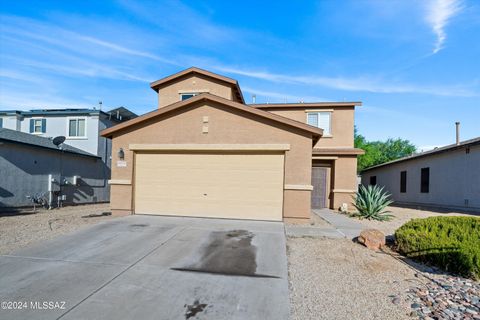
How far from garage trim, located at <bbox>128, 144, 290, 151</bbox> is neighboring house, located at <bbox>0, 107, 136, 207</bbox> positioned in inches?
283

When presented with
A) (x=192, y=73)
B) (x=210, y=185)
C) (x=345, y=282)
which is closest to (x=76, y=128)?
(x=192, y=73)

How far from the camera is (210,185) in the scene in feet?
36.0

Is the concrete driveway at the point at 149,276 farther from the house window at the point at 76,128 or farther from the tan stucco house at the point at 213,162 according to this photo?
the house window at the point at 76,128

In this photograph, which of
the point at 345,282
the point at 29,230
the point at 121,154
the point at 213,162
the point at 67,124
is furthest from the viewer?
the point at 67,124

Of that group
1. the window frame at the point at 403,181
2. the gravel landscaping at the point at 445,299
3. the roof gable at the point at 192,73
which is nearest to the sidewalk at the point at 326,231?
the gravel landscaping at the point at 445,299

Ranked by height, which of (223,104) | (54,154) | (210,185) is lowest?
(210,185)

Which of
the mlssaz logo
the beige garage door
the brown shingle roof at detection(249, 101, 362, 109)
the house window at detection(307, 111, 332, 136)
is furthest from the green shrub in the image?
the brown shingle roof at detection(249, 101, 362, 109)

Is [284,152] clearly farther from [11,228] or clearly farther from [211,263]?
[11,228]

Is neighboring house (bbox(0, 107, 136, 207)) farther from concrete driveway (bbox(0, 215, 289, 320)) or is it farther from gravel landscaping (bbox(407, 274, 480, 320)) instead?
gravel landscaping (bbox(407, 274, 480, 320))

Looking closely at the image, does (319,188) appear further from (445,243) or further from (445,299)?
(445,299)

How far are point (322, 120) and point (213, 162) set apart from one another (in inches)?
359

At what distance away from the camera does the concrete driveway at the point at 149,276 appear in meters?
4.17

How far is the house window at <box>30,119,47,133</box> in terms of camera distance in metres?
20.3

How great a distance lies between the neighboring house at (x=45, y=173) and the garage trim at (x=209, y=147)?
7.12m
